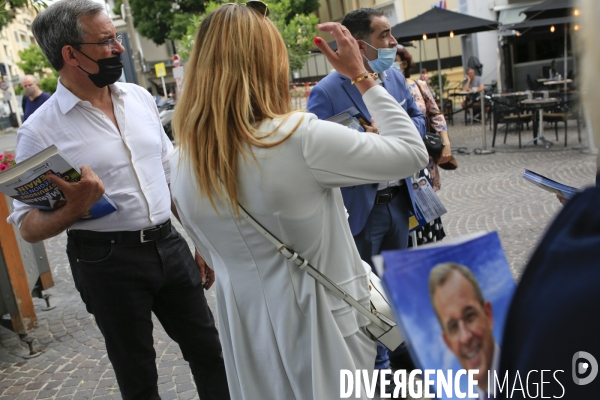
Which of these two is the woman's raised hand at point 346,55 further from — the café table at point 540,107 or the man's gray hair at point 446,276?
the café table at point 540,107

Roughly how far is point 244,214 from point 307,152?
0.97 feet

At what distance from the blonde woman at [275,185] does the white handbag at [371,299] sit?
24mm

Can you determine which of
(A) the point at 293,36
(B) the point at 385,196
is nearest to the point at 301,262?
(B) the point at 385,196

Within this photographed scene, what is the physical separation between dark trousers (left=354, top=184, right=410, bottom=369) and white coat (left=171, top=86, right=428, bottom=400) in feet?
4.35

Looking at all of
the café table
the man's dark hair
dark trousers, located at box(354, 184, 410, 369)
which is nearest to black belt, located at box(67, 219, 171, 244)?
dark trousers, located at box(354, 184, 410, 369)

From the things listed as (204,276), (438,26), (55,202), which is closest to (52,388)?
(204,276)

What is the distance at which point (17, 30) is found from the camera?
66.8 metres

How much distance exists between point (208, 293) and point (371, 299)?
3.64m

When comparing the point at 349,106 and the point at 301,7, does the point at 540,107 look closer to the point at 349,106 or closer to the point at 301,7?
the point at 349,106

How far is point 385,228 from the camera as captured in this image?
332cm

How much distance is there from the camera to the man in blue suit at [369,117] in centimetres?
314

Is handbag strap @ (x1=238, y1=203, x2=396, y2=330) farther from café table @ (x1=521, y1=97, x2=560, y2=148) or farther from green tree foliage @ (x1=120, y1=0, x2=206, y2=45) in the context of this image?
green tree foliage @ (x1=120, y1=0, x2=206, y2=45)

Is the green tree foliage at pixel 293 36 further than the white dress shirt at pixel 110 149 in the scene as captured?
Yes

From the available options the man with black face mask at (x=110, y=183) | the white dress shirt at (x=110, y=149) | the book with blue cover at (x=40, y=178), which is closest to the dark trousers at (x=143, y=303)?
the man with black face mask at (x=110, y=183)
